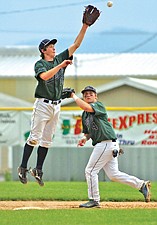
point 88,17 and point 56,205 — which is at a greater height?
point 88,17

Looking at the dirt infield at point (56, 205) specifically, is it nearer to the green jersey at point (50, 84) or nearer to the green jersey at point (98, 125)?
the green jersey at point (98, 125)

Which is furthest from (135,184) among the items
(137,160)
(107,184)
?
(137,160)

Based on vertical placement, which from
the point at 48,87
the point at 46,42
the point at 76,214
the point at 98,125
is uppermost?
the point at 46,42

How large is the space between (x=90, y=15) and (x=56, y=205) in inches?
133

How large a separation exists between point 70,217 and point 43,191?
580cm

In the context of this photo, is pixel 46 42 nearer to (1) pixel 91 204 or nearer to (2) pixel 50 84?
(2) pixel 50 84

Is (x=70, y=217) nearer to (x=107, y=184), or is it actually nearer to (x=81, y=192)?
(x=81, y=192)

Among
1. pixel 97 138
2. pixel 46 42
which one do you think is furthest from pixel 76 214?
pixel 46 42

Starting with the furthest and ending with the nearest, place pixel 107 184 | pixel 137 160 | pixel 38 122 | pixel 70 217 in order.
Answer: pixel 137 160
pixel 107 184
pixel 38 122
pixel 70 217

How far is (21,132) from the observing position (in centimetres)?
2297

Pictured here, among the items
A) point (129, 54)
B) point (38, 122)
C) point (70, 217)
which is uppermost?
point (129, 54)

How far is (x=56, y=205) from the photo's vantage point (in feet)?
47.2

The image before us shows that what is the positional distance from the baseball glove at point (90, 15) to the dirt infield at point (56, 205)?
2975 mm

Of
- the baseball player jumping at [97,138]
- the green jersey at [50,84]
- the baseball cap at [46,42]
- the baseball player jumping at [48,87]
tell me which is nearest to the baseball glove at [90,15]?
the baseball player jumping at [48,87]
